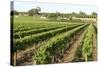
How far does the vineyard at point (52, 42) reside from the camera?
2.13 m

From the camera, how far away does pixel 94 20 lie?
2.52 metres

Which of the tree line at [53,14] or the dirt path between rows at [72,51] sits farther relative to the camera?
the dirt path between rows at [72,51]

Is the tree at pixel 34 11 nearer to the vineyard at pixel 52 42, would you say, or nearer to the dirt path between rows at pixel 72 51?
the vineyard at pixel 52 42

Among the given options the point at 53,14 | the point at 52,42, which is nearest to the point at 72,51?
the point at 52,42

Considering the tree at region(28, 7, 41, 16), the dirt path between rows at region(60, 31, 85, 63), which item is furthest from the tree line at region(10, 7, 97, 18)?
the dirt path between rows at region(60, 31, 85, 63)

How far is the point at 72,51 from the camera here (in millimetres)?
2387

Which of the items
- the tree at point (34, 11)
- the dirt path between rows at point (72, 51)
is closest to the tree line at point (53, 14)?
the tree at point (34, 11)

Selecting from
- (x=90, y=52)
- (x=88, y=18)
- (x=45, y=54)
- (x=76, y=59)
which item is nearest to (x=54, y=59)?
(x=45, y=54)

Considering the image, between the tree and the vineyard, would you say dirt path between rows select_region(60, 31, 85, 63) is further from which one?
the tree

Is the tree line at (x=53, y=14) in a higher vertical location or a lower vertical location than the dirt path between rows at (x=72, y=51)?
higher

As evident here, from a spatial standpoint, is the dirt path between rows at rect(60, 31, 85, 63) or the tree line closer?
the tree line

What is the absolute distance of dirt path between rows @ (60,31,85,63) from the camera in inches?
92.0

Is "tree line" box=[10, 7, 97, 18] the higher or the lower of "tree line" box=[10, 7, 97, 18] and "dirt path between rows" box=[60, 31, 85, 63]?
the higher

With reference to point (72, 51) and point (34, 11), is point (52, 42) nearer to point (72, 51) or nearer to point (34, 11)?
point (72, 51)
